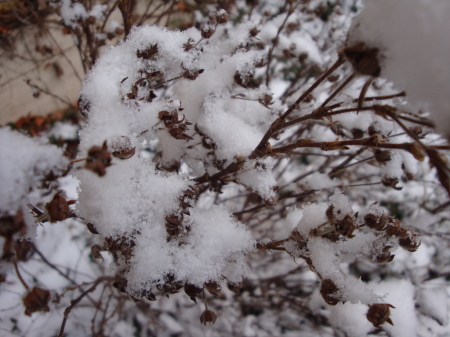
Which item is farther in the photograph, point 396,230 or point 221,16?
point 221,16

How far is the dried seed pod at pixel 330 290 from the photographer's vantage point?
0.76 meters

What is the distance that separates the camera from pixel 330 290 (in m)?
0.77

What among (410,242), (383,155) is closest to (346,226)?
(410,242)

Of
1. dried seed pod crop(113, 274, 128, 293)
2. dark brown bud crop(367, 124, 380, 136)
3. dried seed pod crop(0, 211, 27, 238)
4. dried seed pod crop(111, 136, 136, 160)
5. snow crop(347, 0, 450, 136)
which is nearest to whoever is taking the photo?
snow crop(347, 0, 450, 136)

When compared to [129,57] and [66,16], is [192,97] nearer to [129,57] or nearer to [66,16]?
[129,57]

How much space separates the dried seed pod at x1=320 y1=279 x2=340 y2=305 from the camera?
76cm

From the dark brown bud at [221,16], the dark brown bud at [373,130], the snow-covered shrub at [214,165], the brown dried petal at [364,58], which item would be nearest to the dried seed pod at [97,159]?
the snow-covered shrub at [214,165]

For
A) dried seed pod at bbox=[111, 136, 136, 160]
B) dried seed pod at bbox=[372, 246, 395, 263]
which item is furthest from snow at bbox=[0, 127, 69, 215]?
dried seed pod at bbox=[372, 246, 395, 263]

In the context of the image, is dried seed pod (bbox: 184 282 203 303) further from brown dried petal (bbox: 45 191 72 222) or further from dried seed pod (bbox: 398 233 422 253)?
dried seed pod (bbox: 398 233 422 253)

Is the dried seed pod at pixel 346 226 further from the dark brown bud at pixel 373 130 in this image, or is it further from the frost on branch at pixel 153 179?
the dark brown bud at pixel 373 130

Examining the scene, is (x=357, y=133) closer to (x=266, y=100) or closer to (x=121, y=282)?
A: (x=266, y=100)

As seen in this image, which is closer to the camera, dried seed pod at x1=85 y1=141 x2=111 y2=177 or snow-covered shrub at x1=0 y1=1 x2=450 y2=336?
dried seed pod at x1=85 y1=141 x2=111 y2=177

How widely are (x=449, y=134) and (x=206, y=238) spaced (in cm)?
61

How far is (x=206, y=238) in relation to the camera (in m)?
0.88
